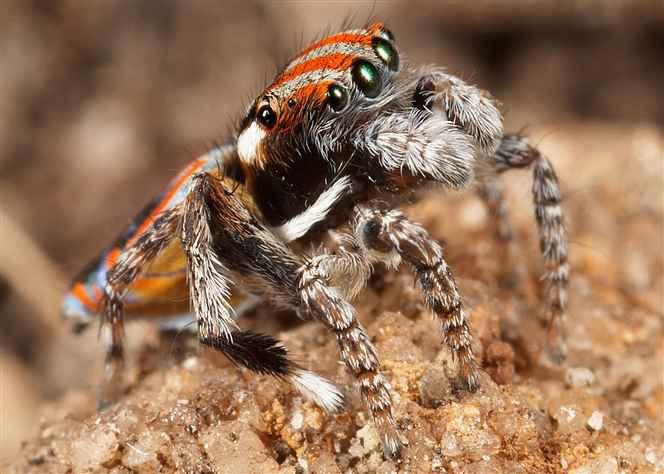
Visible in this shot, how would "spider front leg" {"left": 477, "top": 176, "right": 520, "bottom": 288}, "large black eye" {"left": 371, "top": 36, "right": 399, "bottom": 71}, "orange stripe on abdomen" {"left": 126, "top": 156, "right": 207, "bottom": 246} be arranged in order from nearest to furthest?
"large black eye" {"left": 371, "top": 36, "right": 399, "bottom": 71}, "orange stripe on abdomen" {"left": 126, "top": 156, "right": 207, "bottom": 246}, "spider front leg" {"left": 477, "top": 176, "right": 520, "bottom": 288}

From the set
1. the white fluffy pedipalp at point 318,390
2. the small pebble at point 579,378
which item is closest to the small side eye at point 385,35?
the white fluffy pedipalp at point 318,390

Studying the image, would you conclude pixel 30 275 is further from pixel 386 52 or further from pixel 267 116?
pixel 386 52

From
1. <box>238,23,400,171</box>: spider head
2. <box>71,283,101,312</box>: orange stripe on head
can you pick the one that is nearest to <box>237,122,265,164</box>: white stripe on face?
<box>238,23,400,171</box>: spider head

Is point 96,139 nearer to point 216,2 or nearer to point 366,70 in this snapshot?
point 216,2

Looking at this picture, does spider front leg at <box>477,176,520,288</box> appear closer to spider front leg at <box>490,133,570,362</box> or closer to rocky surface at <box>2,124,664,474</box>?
rocky surface at <box>2,124,664,474</box>

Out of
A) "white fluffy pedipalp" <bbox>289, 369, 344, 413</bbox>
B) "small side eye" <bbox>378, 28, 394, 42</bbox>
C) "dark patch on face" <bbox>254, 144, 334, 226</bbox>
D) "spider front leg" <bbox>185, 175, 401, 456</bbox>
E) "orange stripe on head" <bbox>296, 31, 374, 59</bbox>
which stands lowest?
"white fluffy pedipalp" <bbox>289, 369, 344, 413</bbox>

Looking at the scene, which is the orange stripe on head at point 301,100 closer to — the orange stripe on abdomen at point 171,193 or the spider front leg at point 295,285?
the spider front leg at point 295,285

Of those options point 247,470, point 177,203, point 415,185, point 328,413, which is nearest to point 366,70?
point 415,185
